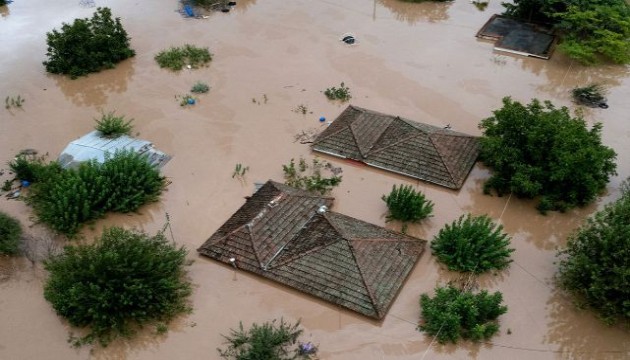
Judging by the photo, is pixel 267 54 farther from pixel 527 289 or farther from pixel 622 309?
pixel 622 309

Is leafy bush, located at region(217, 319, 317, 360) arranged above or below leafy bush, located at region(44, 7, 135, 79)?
below

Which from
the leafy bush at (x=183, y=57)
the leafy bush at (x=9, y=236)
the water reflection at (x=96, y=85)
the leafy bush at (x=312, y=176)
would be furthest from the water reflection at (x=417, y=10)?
the leafy bush at (x=9, y=236)

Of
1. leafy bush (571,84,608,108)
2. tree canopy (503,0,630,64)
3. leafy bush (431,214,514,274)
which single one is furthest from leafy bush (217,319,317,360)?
tree canopy (503,0,630,64)

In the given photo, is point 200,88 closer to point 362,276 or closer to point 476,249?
point 362,276

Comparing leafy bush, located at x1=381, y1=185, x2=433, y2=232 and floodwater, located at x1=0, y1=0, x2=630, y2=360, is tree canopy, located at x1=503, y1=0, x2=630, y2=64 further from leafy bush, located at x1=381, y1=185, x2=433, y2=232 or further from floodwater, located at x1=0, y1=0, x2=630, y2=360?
leafy bush, located at x1=381, y1=185, x2=433, y2=232

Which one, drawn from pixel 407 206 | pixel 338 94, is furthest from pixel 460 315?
pixel 338 94

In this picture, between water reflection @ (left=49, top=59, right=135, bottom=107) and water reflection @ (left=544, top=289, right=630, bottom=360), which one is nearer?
water reflection @ (left=544, top=289, right=630, bottom=360)
